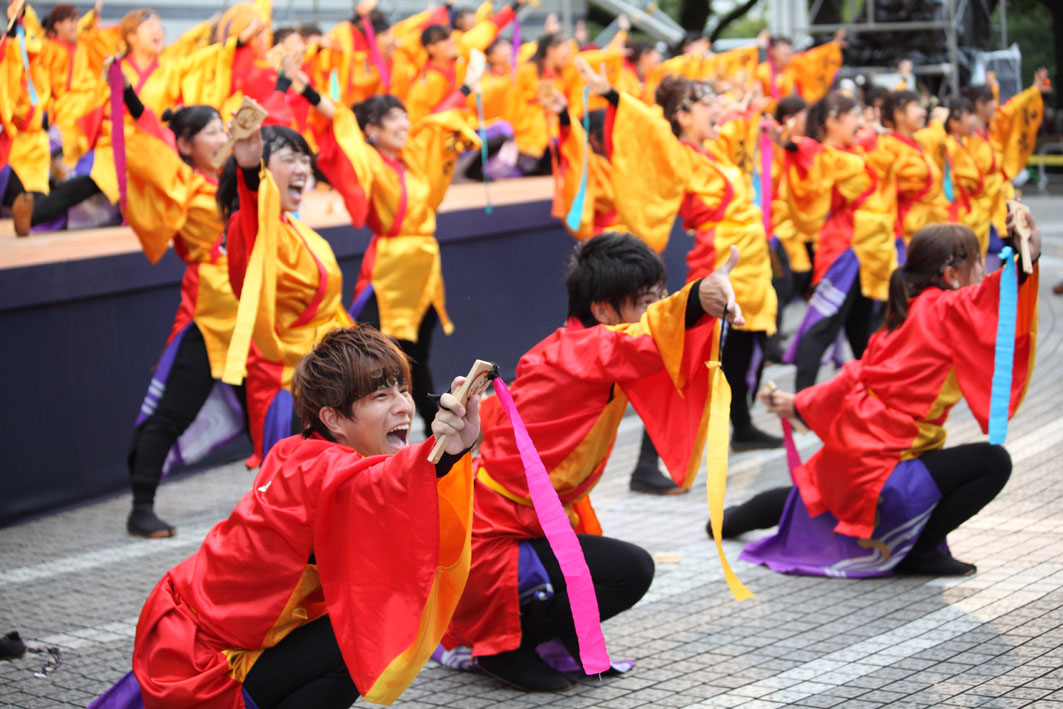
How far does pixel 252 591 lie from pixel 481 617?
803mm

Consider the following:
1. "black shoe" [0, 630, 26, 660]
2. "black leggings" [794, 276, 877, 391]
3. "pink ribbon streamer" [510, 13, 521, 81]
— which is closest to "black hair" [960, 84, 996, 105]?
"black leggings" [794, 276, 877, 391]

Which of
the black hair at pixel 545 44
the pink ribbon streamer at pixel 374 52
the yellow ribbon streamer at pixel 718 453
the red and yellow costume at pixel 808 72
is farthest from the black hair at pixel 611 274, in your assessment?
the red and yellow costume at pixel 808 72

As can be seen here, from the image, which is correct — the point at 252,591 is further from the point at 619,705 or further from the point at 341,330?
the point at 619,705

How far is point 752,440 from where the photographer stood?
19.2ft

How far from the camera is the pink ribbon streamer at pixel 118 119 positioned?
4754mm

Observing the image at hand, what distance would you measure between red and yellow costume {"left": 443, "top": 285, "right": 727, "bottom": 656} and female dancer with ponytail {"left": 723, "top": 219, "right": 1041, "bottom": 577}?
2.55 ft

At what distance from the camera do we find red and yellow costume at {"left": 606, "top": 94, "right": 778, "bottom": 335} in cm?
548

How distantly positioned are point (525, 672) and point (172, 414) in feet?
6.95

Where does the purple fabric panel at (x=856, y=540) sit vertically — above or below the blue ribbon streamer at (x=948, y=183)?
above

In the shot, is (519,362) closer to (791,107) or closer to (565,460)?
(565,460)

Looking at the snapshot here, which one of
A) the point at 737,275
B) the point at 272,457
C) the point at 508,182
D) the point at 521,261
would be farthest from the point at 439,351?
the point at 272,457

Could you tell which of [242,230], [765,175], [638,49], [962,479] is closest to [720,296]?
[962,479]

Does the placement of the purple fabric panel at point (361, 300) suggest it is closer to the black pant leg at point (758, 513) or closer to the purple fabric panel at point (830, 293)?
the black pant leg at point (758, 513)

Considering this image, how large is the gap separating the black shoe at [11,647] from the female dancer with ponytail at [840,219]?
3866 mm
